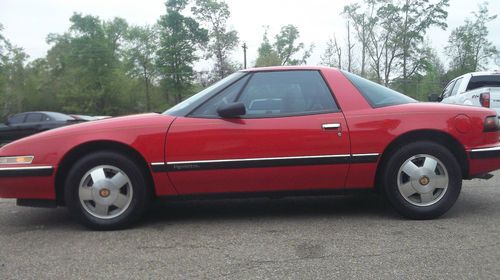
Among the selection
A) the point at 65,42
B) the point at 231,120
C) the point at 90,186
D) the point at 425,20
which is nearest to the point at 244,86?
the point at 231,120

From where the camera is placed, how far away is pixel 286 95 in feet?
13.7

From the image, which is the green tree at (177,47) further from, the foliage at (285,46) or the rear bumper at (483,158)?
the rear bumper at (483,158)

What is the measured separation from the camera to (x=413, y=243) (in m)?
3.43

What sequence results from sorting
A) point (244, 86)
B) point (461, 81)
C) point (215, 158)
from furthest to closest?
point (461, 81) < point (244, 86) < point (215, 158)

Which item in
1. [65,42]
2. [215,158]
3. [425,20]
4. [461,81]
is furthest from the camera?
[65,42]

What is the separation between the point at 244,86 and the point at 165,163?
99cm

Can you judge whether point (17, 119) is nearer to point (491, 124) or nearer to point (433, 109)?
point (433, 109)

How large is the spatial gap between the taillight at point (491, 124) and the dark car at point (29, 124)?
1523cm

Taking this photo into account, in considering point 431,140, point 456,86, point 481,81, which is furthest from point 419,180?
point 456,86

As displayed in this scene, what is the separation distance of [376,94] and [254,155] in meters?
1.28

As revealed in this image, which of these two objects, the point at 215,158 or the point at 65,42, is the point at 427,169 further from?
the point at 65,42

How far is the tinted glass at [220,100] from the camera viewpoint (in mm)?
4098

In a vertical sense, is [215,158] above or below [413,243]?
above

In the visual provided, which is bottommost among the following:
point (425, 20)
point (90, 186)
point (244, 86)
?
point (90, 186)
